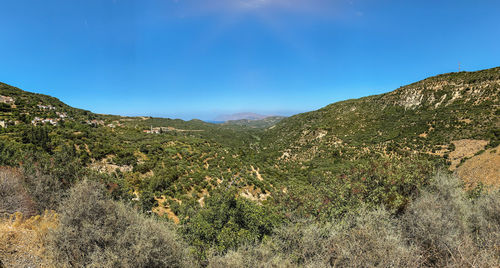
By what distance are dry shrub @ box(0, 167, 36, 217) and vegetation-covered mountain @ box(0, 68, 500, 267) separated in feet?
0.20

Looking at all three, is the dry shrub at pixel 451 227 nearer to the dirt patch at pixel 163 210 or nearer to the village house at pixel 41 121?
the dirt patch at pixel 163 210

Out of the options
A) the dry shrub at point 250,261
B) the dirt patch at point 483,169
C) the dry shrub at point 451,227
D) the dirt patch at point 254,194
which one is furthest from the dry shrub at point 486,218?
the dirt patch at point 254,194

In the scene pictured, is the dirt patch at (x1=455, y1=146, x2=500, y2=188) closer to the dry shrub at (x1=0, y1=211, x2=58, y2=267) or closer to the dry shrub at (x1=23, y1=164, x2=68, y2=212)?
the dry shrub at (x1=0, y1=211, x2=58, y2=267)

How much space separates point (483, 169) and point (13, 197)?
35.3 m

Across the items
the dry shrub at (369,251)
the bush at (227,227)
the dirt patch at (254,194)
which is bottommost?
the dirt patch at (254,194)

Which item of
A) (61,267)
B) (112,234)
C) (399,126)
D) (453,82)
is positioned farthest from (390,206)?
(453,82)

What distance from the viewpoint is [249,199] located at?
19.4m

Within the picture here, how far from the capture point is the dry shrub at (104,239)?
5.62 metres

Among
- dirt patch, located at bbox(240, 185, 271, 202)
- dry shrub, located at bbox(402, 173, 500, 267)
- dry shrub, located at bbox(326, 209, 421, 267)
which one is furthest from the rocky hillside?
dirt patch, located at bbox(240, 185, 271, 202)

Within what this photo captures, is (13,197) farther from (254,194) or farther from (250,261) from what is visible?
(254,194)

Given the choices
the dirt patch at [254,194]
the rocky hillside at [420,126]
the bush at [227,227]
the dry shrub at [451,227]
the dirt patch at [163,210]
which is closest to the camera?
the dry shrub at [451,227]

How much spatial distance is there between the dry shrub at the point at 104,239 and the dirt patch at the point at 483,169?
24150 mm

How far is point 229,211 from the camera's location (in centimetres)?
1019

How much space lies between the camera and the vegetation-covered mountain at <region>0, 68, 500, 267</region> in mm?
6180
